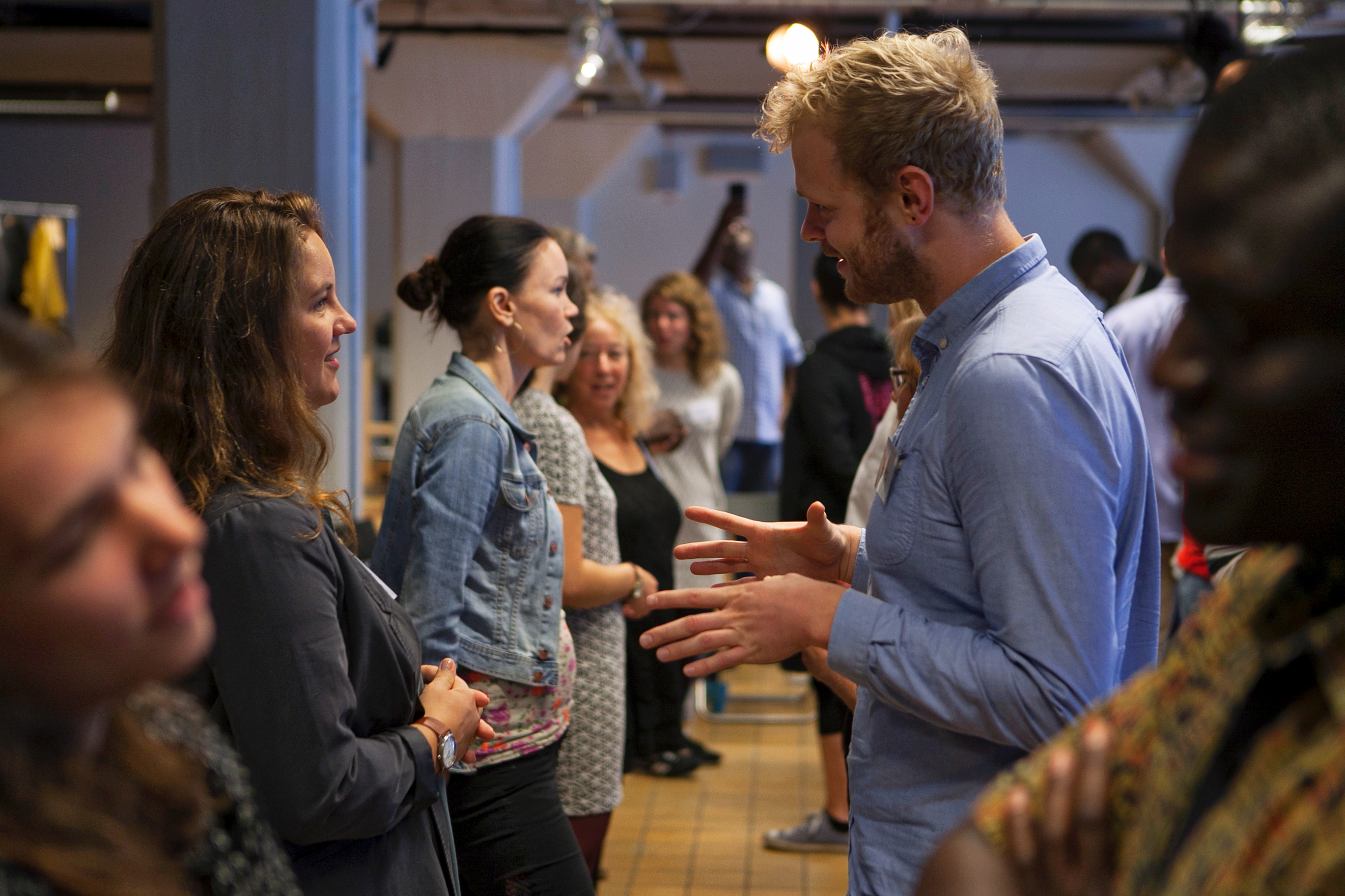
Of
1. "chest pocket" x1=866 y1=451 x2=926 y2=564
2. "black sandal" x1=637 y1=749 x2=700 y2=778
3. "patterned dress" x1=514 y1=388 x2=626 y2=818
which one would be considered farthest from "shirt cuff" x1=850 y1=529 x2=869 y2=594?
"black sandal" x1=637 y1=749 x2=700 y2=778

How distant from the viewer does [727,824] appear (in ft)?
12.8

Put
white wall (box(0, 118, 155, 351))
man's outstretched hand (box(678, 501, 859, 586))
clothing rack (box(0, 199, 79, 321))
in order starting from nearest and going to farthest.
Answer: man's outstretched hand (box(678, 501, 859, 586)), clothing rack (box(0, 199, 79, 321)), white wall (box(0, 118, 155, 351))

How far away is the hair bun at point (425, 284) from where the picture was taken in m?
2.35

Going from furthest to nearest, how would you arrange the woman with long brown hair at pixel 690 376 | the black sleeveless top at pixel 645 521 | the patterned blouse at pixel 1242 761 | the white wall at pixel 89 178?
the white wall at pixel 89 178 → the woman with long brown hair at pixel 690 376 → the black sleeveless top at pixel 645 521 → the patterned blouse at pixel 1242 761

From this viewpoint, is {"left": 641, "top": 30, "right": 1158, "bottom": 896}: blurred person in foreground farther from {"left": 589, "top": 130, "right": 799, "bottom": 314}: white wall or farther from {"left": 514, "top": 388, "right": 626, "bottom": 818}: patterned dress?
{"left": 589, "top": 130, "right": 799, "bottom": 314}: white wall

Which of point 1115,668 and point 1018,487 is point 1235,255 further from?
point 1115,668

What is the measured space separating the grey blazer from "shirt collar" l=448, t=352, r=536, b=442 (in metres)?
0.72

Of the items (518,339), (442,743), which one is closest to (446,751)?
(442,743)

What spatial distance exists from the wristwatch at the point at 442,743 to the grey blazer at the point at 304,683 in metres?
0.07

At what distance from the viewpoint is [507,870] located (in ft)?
6.45

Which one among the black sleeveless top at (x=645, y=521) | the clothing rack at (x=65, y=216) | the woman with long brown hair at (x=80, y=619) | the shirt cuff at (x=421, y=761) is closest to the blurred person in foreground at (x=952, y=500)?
the shirt cuff at (x=421, y=761)

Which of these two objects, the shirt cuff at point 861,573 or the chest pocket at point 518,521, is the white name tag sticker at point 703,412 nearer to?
the chest pocket at point 518,521

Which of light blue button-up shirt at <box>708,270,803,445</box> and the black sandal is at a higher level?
light blue button-up shirt at <box>708,270,803,445</box>

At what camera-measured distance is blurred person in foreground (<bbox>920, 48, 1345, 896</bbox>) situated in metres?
0.59
